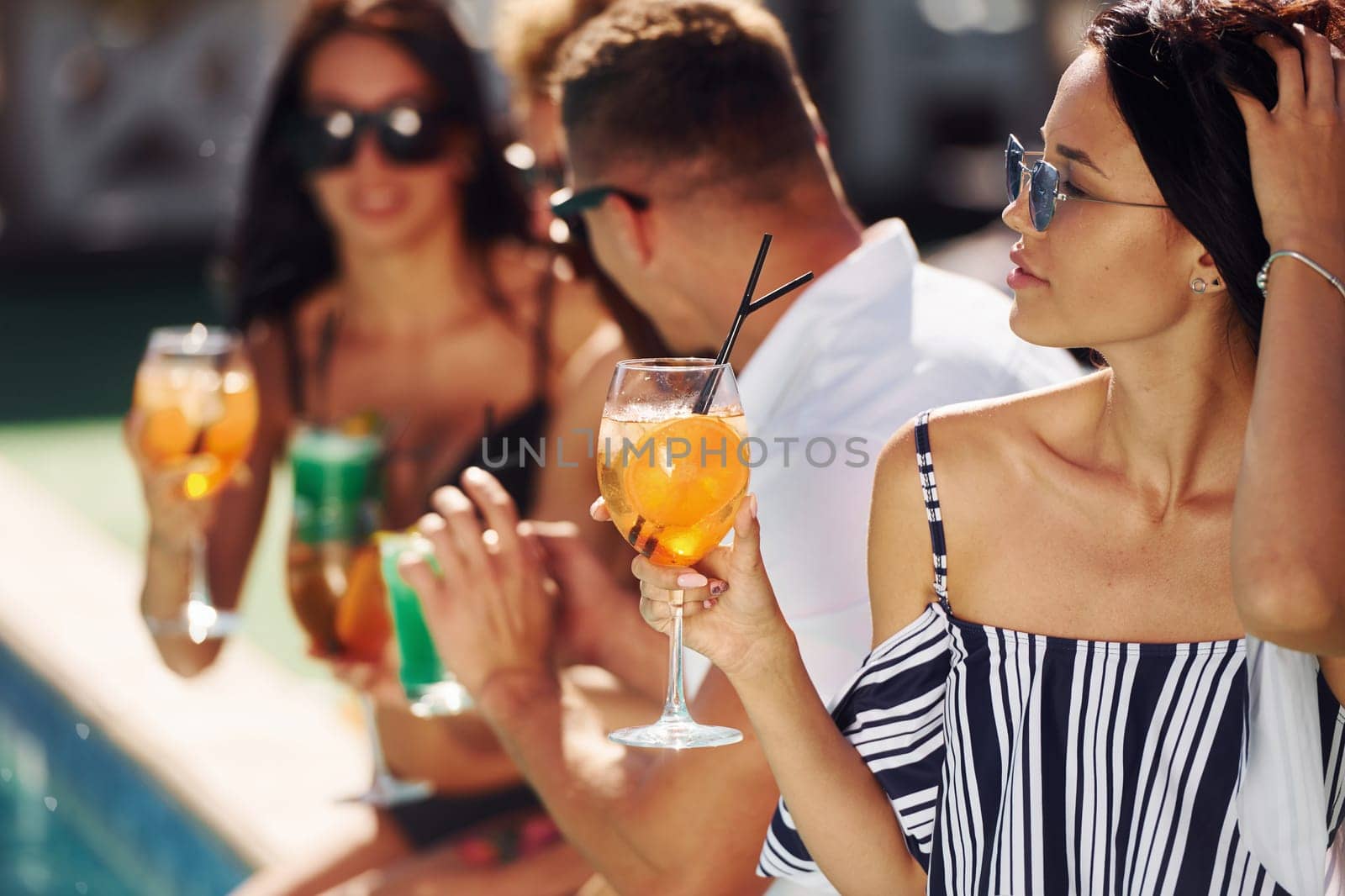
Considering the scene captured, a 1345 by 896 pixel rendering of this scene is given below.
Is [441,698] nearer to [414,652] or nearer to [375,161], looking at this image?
[414,652]

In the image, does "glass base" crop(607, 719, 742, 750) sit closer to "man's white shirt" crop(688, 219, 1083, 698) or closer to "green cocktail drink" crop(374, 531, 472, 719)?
"man's white shirt" crop(688, 219, 1083, 698)

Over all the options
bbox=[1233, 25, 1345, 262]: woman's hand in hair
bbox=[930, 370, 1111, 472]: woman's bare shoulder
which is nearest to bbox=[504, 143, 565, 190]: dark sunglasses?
bbox=[930, 370, 1111, 472]: woman's bare shoulder

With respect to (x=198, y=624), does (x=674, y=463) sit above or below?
above

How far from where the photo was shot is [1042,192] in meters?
1.96

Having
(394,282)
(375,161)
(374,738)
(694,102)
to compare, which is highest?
(694,102)

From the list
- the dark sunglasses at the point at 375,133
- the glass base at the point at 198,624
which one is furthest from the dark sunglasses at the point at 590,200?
the dark sunglasses at the point at 375,133

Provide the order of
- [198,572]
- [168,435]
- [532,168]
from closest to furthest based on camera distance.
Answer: [168,435]
[198,572]
[532,168]

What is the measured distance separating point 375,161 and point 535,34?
23.5 inches

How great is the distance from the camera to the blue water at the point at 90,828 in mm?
4652

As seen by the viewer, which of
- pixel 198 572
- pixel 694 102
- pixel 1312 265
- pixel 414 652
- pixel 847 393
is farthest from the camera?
pixel 198 572

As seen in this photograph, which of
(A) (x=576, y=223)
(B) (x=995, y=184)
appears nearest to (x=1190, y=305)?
(A) (x=576, y=223)

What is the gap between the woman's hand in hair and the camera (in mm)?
1738

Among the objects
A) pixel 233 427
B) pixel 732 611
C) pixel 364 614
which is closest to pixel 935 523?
pixel 732 611

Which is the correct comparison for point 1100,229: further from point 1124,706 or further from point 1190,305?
point 1124,706
